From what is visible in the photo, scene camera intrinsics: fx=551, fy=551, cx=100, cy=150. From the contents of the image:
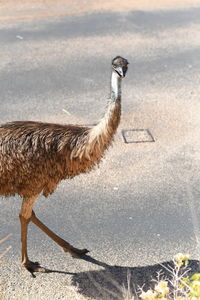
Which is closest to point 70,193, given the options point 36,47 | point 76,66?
point 76,66

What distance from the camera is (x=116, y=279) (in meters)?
4.83

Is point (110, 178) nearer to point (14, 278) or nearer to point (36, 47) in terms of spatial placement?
point (14, 278)

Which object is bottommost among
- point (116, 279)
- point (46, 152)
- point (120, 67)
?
point (116, 279)

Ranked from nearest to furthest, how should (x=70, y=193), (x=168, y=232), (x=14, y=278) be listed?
(x=14, y=278)
(x=168, y=232)
(x=70, y=193)

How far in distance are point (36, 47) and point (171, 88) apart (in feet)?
8.00

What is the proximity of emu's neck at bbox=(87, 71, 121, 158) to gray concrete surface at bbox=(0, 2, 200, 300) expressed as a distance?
44.0 inches

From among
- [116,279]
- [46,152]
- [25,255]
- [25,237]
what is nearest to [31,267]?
[25,255]

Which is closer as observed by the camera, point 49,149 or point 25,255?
point 49,149

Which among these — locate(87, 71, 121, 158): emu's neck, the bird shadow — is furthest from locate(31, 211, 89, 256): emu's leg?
locate(87, 71, 121, 158): emu's neck

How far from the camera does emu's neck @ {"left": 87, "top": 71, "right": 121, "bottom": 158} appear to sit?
4395 mm

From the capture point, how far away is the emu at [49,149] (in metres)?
4.48

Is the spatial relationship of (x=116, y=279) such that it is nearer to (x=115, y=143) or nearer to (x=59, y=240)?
(x=59, y=240)

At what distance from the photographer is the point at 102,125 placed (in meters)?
4.51

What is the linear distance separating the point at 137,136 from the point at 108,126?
2.42 metres
